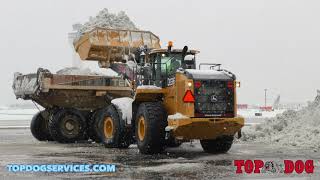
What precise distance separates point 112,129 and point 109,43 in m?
3.20

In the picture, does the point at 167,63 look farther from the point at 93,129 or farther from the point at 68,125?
the point at 68,125

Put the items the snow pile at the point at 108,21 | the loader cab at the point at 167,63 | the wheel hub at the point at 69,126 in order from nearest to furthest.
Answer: the loader cab at the point at 167,63
the wheel hub at the point at 69,126
the snow pile at the point at 108,21

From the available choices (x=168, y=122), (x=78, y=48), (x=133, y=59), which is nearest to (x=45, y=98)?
(x=78, y=48)

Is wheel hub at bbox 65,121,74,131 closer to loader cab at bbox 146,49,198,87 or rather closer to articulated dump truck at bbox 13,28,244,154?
articulated dump truck at bbox 13,28,244,154

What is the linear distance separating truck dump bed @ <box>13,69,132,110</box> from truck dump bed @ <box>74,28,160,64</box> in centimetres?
73

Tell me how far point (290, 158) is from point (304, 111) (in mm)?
6154

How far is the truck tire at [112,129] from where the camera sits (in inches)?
559

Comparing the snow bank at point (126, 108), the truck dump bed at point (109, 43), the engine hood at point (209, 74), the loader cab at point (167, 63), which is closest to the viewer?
the engine hood at point (209, 74)

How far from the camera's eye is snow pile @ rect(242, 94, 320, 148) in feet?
49.8

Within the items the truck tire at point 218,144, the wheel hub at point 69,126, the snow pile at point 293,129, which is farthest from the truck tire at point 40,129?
the snow pile at point 293,129

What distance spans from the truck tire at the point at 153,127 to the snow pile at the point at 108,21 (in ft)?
19.2

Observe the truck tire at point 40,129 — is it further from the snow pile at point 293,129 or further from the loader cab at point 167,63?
the snow pile at point 293,129

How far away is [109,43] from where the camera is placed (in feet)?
53.9

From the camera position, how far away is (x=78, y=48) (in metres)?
17.2
